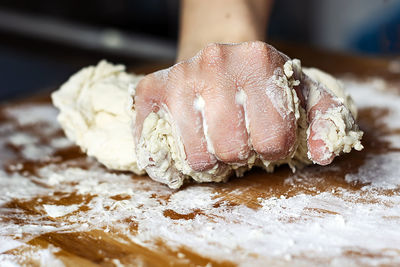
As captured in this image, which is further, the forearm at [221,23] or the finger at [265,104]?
the forearm at [221,23]

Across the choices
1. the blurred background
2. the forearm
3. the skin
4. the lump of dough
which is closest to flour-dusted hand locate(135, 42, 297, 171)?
the skin

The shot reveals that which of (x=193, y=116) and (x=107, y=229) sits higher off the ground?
(x=193, y=116)

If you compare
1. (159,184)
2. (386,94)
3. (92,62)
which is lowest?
(92,62)

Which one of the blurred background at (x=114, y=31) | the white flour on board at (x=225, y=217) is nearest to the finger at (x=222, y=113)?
the white flour on board at (x=225, y=217)

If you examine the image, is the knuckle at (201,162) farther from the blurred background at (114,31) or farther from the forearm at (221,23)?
the blurred background at (114,31)

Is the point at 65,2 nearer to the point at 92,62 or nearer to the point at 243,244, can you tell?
the point at 92,62

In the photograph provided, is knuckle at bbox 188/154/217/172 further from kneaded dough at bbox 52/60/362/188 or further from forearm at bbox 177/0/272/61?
forearm at bbox 177/0/272/61

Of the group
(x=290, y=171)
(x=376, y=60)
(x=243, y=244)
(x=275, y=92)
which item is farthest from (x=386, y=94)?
(x=243, y=244)

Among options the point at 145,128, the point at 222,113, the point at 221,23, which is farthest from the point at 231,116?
the point at 221,23
